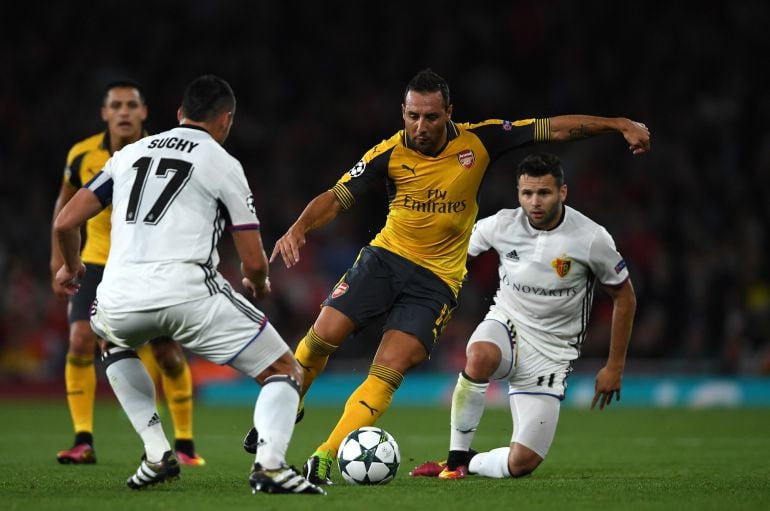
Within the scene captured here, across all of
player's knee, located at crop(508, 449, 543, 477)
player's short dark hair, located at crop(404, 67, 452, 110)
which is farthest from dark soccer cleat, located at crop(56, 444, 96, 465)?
player's short dark hair, located at crop(404, 67, 452, 110)

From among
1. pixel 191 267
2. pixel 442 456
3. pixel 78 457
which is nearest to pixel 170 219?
pixel 191 267

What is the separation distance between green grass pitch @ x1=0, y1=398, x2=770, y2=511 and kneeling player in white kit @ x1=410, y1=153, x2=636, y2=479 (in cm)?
33

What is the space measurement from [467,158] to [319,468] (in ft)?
7.02

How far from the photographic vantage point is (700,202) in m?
17.7

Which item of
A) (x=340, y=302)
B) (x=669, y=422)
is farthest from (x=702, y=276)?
(x=340, y=302)

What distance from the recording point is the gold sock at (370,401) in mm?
6660

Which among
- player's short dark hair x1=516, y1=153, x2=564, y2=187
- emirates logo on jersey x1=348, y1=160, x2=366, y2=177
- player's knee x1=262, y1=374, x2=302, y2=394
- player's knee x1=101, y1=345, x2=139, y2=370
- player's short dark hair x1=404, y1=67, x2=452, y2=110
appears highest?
player's short dark hair x1=404, y1=67, x2=452, y2=110

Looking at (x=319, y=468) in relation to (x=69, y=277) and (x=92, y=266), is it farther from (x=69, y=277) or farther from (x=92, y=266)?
(x=92, y=266)

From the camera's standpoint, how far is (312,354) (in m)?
7.09

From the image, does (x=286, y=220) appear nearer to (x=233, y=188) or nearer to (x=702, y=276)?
(x=702, y=276)

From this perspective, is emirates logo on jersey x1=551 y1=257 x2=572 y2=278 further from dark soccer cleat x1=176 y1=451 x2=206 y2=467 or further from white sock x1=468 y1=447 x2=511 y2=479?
dark soccer cleat x1=176 y1=451 x2=206 y2=467

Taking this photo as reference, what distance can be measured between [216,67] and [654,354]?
9164 millimetres

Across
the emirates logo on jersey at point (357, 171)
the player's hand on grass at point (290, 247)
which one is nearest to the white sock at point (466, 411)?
the emirates logo on jersey at point (357, 171)

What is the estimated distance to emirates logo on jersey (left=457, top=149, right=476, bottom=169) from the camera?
7.20 meters
